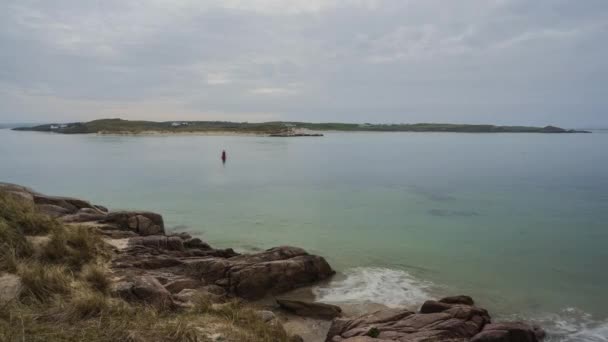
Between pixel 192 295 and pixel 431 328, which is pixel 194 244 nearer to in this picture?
pixel 192 295

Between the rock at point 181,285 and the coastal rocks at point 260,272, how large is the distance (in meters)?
0.77

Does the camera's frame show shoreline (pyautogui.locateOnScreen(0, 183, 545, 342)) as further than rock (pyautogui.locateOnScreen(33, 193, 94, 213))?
No

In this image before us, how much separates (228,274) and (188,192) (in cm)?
1998

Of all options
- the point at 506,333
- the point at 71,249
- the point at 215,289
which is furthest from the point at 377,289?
the point at 71,249

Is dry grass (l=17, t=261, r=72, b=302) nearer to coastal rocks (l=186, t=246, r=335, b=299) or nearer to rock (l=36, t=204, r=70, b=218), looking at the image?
coastal rocks (l=186, t=246, r=335, b=299)

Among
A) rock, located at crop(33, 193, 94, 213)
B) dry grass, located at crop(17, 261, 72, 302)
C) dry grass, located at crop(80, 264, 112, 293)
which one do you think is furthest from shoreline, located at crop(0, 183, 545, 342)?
dry grass, located at crop(17, 261, 72, 302)

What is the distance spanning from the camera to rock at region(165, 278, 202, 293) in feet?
35.1

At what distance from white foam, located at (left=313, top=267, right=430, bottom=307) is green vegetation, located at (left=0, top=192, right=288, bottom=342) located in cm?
477

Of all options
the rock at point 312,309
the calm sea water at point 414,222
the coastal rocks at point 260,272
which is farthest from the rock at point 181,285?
the calm sea water at point 414,222

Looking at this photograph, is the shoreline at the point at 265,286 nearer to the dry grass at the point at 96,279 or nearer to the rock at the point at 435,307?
the rock at the point at 435,307

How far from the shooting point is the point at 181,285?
36.1 ft

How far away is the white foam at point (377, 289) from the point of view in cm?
1205

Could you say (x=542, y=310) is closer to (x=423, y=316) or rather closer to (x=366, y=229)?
(x=423, y=316)

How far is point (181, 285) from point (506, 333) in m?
7.86
